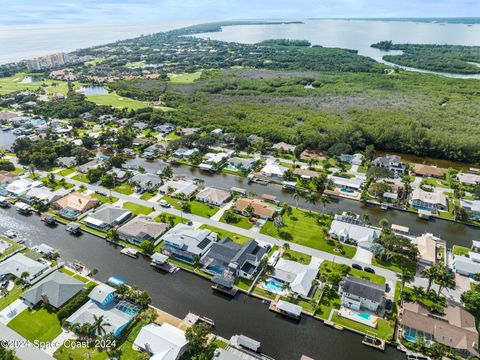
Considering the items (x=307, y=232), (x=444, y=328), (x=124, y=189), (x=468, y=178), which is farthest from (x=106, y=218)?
(x=468, y=178)

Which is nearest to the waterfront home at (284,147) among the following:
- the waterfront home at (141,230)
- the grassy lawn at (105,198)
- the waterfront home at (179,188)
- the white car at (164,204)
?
the waterfront home at (179,188)

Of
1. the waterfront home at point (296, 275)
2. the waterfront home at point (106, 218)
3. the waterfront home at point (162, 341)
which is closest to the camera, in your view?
the waterfront home at point (162, 341)

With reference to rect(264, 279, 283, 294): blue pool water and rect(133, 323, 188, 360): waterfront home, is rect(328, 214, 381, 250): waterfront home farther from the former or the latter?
rect(133, 323, 188, 360): waterfront home

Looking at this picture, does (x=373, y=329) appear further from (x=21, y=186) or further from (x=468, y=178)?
(x=21, y=186)

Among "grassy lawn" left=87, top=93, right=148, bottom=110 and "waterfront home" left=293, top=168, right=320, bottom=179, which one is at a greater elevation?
"grassy lawn" left=87, top=93, right=148, bottom=110

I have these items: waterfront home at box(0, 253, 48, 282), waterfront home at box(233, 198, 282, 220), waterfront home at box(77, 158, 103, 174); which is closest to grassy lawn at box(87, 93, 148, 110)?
waterfront home at box(77, 158, 103, 174)

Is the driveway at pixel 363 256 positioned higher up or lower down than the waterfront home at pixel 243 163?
lower down

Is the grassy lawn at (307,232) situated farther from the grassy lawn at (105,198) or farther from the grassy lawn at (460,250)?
the grassy lawn at (105,198)
